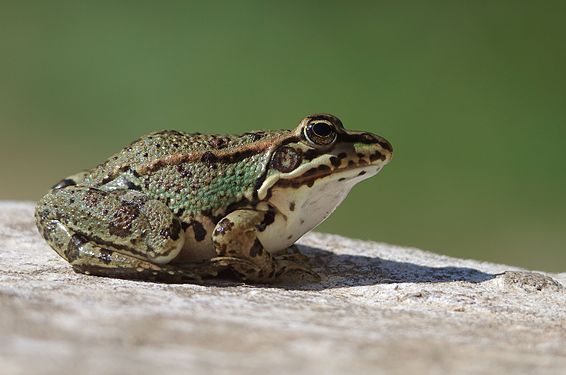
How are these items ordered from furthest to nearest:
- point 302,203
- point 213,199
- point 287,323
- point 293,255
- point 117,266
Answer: point 293,255 < point 302,203 < point 213,199 < point 117,266 < point 287,323

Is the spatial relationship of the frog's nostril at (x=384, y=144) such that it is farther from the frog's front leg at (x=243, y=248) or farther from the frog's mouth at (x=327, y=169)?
the frog's front leg at (x=243, y=248)

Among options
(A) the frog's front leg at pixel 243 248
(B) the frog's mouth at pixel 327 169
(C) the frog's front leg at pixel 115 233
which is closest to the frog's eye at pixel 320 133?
(B) the frog's mouth at pixel 327 169

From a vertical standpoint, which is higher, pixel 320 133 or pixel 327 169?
pixel 320 133

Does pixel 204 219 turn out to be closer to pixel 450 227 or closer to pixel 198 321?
pixel 198 321

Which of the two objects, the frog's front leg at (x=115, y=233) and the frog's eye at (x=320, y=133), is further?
the frog's eye at (x=320, y=133)

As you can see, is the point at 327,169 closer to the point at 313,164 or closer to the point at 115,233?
the point at 313,164

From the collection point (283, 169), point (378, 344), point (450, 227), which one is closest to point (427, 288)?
point (283, 169)

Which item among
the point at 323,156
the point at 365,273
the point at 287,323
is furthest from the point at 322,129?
the point at 287,323
